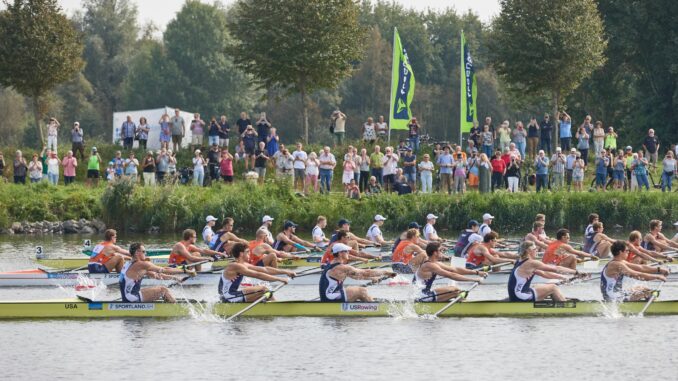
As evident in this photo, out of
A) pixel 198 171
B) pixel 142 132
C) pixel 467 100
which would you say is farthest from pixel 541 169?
pixel 142 132

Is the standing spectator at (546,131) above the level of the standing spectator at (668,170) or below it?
above

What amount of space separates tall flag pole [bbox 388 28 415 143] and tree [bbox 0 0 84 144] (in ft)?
40.2

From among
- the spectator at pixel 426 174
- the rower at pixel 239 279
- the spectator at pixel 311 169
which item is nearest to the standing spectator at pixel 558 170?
the spectator at pixel 426 174

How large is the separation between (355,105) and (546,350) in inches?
2577

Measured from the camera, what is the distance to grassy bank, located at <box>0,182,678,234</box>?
122 ft

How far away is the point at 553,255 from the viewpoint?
2459cm

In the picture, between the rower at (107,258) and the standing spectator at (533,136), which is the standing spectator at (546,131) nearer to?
the standing spectator at (533,136)

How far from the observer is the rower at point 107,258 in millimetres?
26281

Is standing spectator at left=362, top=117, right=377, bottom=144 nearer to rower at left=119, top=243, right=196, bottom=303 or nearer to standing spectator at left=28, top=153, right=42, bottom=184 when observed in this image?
standing spectator at left=28, top=153, right=42, bottom=184

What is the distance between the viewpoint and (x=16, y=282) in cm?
2738

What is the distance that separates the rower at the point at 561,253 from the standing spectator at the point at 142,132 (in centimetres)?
2258

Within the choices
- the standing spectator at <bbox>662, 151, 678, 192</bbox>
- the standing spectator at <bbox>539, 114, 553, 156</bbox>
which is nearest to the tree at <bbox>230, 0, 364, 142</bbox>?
the standing spectator at <bbox>539, 114, 553, 156</bbox>

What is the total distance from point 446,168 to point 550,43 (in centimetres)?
788

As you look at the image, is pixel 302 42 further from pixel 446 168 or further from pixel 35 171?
pixel 35 171
